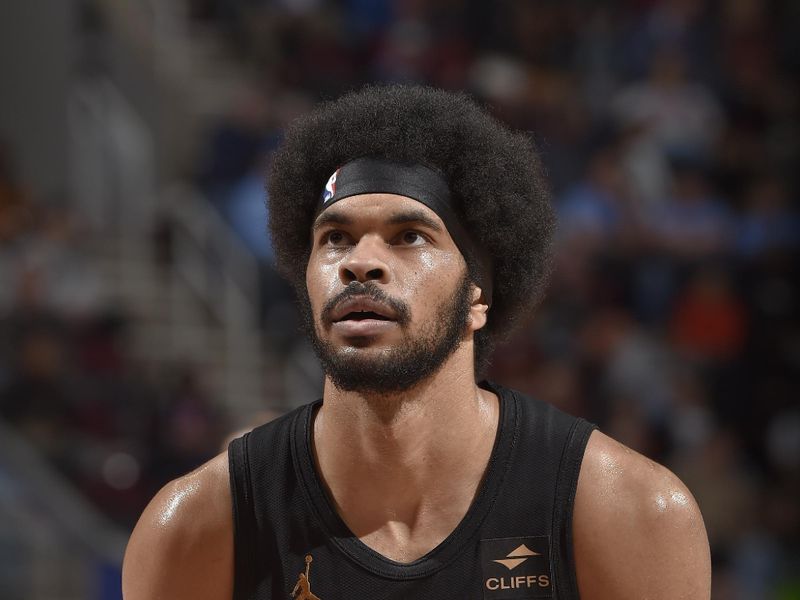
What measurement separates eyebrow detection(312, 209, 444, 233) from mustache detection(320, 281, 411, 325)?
0.59 ft

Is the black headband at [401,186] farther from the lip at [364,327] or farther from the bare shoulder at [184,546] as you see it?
the bare shoulder at [184,546]

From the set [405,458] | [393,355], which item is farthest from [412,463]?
[393,355]

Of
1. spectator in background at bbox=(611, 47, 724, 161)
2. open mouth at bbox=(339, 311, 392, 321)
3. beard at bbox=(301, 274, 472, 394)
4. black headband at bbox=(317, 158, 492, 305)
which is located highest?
spectator in background at bbox=(611, 47, 724, 161)

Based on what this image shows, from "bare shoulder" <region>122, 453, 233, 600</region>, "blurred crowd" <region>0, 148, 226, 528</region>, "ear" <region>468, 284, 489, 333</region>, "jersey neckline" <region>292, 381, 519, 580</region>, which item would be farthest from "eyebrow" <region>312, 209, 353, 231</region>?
"blurred crowd" <region>0, 148, 226, 528</region>

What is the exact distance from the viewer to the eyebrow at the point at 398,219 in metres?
3.27

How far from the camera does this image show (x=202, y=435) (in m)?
8.42

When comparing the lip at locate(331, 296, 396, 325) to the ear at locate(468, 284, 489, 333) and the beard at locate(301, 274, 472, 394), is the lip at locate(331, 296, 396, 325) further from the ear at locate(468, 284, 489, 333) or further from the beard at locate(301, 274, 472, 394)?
the ear at locate(468, 284, 489, 333)

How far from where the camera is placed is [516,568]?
3.26m

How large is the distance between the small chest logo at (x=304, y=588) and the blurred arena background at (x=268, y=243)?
3.91 m

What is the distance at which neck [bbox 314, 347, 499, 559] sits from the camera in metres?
3.36

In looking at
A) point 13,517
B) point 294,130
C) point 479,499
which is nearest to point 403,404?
point 479,499

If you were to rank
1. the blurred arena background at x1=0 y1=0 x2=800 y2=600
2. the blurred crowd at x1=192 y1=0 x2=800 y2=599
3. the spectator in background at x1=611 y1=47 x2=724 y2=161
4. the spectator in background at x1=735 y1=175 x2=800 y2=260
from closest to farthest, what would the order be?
the blurred arena background at x1=0 y1=0 x2=800 y2=600
the blurred crowd at x1=192 y1=0 x2=800 y2=599
the spectator in background at x1=735 y1=175 x2=800 y2=260
the spectator in background at x1=611 y1=47 x2=724 y2=161

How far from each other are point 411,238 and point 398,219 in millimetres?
64

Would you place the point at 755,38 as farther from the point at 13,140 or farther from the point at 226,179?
the point at 13,140
